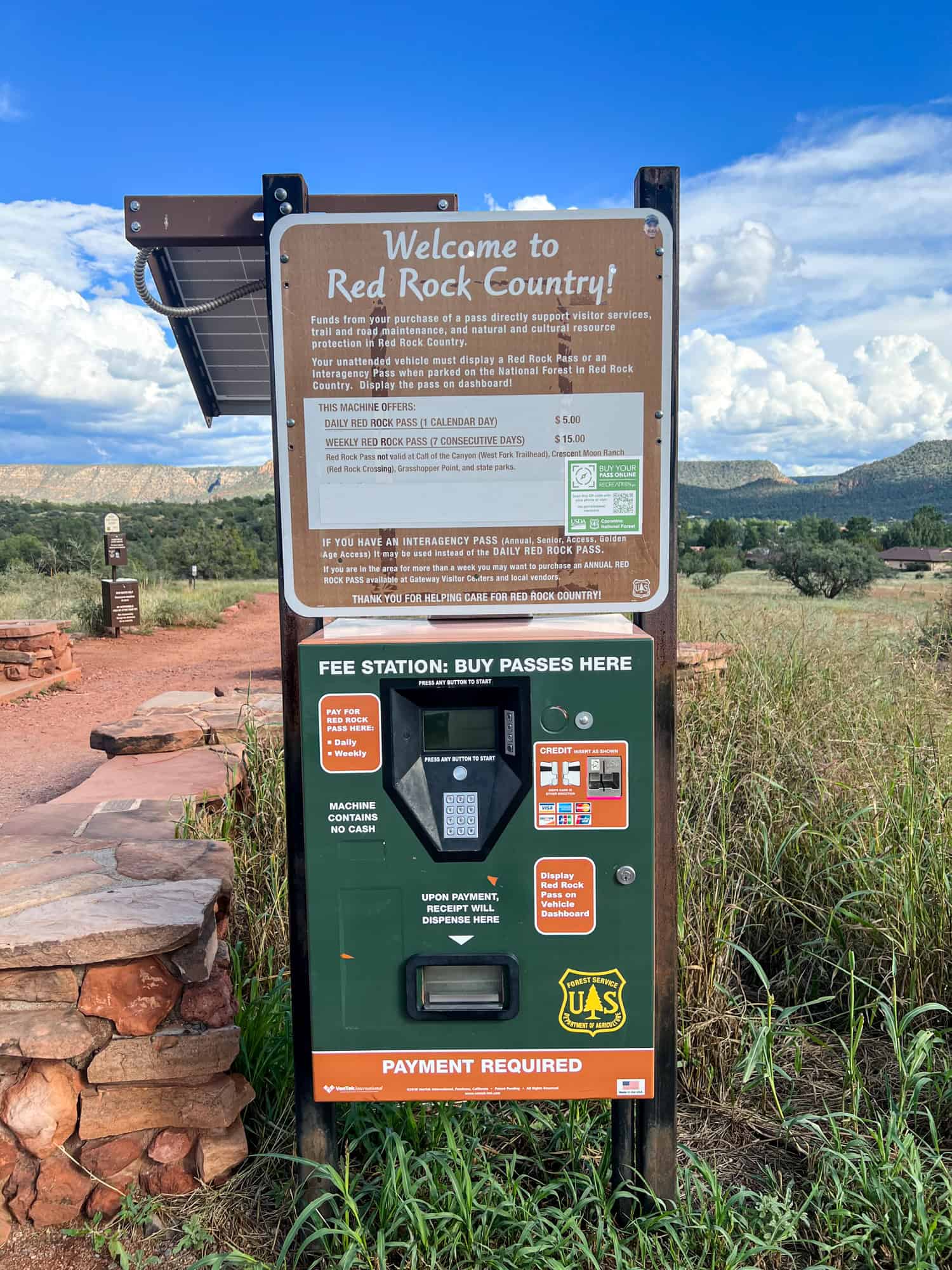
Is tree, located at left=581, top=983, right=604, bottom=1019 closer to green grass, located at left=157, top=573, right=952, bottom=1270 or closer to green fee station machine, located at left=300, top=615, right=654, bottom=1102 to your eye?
green fee station machine, located at left=300, top=615, right=654, bottom=1102

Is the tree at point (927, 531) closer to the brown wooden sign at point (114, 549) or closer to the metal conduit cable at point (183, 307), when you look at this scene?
the brown wooden sign at point (114, 549)

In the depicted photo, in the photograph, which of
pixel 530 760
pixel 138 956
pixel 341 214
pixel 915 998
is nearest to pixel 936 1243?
pixel 915 998

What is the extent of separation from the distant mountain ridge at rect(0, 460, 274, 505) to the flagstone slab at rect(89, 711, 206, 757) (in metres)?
91.1

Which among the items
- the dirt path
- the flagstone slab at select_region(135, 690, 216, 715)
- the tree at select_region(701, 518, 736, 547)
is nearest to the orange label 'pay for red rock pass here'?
the flagstone slab at select_region(135, 690, 216, 715)

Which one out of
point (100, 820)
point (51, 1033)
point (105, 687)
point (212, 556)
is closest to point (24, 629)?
point (105, 687)

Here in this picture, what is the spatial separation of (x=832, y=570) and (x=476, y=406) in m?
22.6

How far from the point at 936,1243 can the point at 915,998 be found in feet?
Result: 3.02

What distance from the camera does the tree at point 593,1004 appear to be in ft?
6.82

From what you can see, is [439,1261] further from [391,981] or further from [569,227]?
[569,227]

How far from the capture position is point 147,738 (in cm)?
493

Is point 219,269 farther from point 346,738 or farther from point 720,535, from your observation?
point 720,535

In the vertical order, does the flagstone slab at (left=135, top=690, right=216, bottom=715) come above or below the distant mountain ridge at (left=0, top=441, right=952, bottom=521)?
below

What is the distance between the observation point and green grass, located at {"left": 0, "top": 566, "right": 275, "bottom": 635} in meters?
14.5

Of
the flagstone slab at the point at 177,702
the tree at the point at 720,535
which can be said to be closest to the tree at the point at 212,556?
the tree at the point at 720,535
